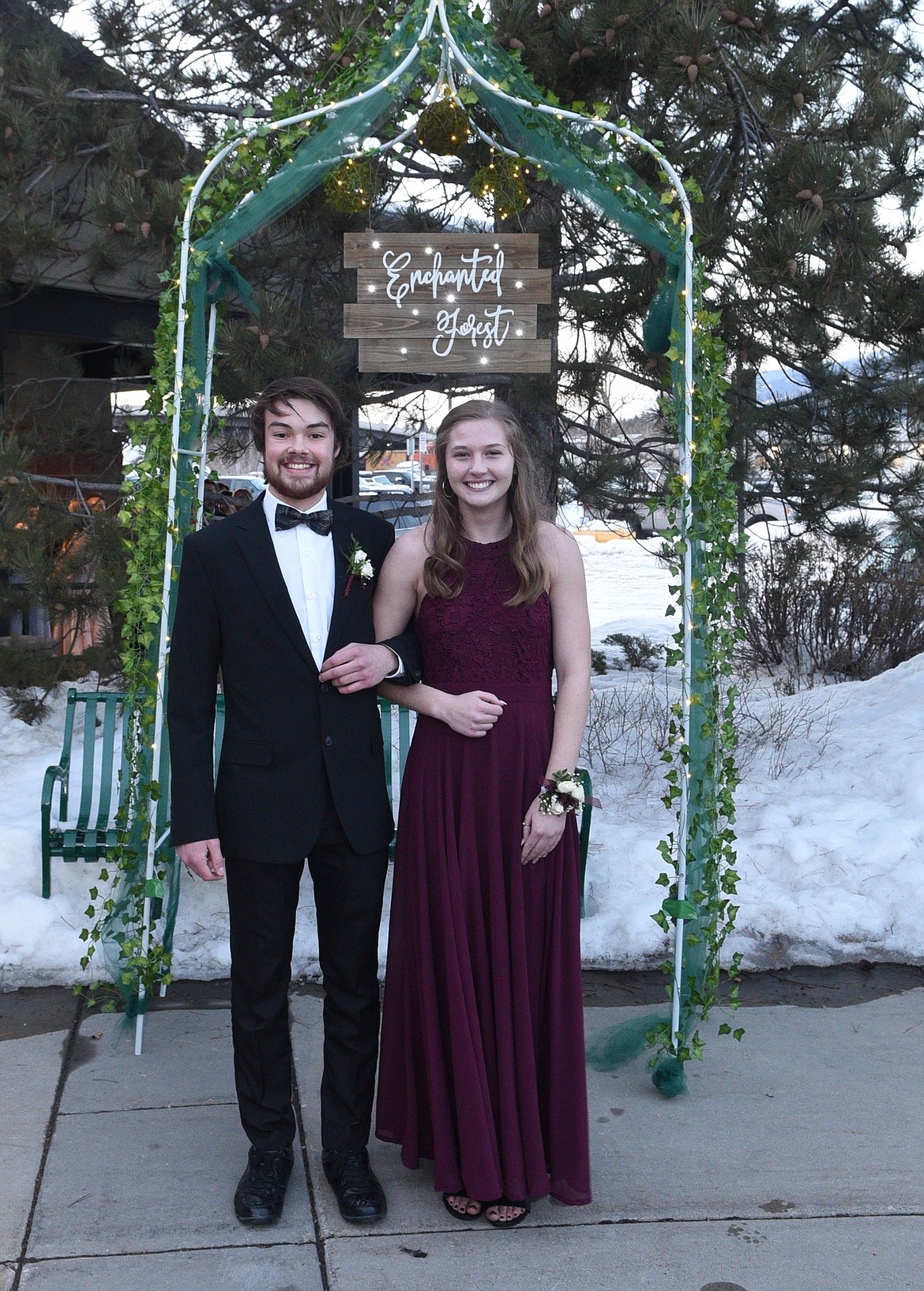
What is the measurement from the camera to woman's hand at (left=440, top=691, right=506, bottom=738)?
2789 mm

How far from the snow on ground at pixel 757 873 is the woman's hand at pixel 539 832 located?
1.78m

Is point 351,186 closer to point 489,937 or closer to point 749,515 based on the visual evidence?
point 489,937

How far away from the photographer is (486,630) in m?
2.86

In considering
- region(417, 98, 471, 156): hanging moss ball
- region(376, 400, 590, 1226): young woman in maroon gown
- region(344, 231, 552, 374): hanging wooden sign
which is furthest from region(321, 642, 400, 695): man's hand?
region(417, 98, 471, 156): hanging moss ball

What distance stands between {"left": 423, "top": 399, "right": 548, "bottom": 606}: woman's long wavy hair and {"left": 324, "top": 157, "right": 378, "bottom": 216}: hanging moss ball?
67.0 inches

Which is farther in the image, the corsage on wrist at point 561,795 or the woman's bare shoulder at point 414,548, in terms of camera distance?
the woman's bare shoulder at point 414,548

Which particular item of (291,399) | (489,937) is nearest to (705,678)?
(489,937)

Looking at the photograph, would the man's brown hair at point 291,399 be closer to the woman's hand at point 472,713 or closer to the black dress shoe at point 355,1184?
the woman's hand at point 472,713

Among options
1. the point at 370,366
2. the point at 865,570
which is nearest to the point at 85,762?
the point at 370,366

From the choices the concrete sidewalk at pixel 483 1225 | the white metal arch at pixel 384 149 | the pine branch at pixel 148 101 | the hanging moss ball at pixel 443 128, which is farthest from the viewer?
the pine branch at pixel 148 101

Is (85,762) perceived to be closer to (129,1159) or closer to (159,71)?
(129,1159)

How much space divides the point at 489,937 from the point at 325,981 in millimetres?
442

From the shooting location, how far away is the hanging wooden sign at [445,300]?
13.8 ft

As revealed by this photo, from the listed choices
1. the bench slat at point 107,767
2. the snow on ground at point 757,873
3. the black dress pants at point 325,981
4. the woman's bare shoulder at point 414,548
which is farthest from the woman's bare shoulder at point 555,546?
the bench slat at point 107,767
